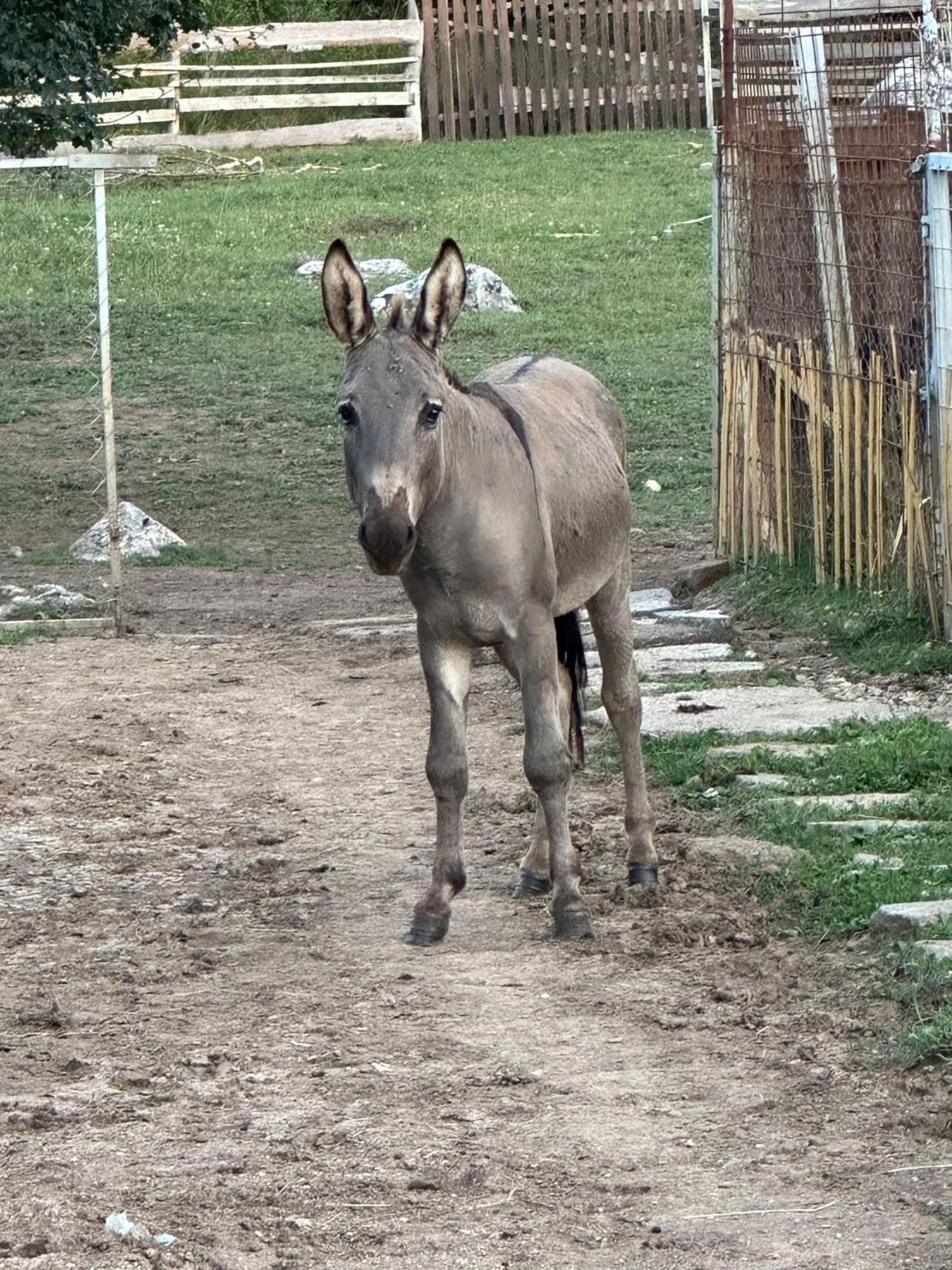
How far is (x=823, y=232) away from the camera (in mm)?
9844

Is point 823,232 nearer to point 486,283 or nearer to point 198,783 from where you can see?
point 198,783

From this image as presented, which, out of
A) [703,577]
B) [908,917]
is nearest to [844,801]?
[908,917]

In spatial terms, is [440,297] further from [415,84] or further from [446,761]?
[415,84]

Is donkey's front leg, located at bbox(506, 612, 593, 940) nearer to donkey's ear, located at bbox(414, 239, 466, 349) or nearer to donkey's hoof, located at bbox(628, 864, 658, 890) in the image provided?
donkey's hoof, located at bbox(628, 864, 658, 890)

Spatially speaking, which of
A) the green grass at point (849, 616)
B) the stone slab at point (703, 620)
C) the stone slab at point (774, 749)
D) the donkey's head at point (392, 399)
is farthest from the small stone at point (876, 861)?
the stone slab at point (703, 620)

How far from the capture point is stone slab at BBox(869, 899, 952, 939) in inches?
208

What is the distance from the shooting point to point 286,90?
91.5ft

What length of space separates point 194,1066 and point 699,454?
395 inches

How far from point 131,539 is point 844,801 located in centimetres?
701

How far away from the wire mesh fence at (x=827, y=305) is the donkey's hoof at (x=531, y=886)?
3245mm

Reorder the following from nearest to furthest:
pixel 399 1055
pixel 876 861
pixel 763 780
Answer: pixel 399 1055
pixel 876 861
pixel 763 780

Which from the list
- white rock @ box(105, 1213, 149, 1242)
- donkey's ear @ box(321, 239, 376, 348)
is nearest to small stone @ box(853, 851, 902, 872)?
donkey's ear @ box(321, 239, 376, 348)

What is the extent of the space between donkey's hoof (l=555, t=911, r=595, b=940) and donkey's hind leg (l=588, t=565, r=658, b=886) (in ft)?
1.56

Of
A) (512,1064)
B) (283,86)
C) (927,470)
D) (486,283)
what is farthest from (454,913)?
(283,86)
